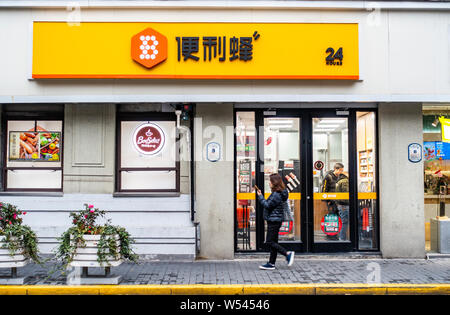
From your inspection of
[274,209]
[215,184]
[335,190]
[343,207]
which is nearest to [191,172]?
[215,184]

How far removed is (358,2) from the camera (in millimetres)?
9312

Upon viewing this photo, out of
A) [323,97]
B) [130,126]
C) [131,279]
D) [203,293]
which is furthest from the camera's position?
[130,126]

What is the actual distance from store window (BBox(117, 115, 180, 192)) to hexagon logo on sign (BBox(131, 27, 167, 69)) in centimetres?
137

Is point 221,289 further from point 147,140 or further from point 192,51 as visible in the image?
point 192,51

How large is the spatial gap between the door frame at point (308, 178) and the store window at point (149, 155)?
1.48 m

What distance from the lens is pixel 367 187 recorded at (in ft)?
31.8

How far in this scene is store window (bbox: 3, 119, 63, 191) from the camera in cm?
974

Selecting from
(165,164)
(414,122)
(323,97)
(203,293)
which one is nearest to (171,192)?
Answer: (165,164)

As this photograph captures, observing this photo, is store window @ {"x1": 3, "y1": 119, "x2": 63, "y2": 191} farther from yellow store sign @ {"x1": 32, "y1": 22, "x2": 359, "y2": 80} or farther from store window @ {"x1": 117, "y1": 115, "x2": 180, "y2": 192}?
store window @ {"x1": 117, "y1": 115, "x2": 180, "y2": 192}

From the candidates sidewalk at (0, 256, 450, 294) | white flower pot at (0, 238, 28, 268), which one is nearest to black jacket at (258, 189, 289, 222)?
sidewalk at (0, 256, 450, 294)

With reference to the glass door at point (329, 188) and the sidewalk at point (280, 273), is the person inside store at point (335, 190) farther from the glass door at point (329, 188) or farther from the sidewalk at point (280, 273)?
the sidewalk at point (280, 273)

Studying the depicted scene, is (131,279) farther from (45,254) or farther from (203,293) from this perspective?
(45,254)

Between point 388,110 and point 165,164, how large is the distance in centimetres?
525

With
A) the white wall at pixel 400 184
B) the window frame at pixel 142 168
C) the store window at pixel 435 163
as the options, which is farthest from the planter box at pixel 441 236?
the window frame at pixel 142 168
